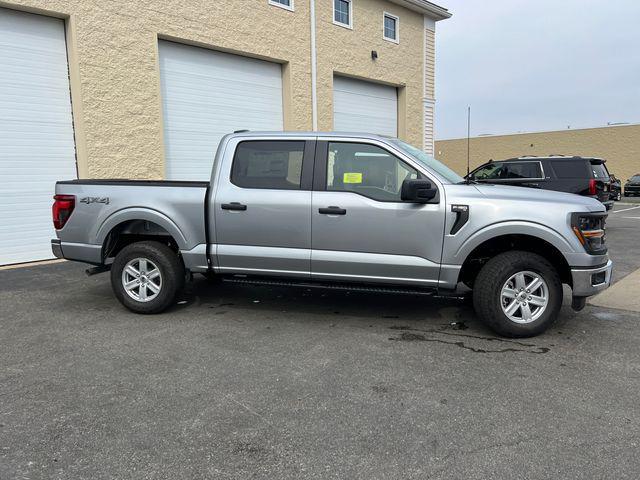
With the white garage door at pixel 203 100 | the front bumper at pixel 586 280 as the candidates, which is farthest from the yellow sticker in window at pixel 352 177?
the white garage door at pixel 203 100

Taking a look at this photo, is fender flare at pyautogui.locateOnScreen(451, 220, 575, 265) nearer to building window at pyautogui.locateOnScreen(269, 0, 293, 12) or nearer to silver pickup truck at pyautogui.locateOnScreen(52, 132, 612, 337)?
silver pickup truck at pyautogui.locateOnScreen(52, 132, 612, 337)

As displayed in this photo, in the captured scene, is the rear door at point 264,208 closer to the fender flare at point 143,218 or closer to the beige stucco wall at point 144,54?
the fender flare at point 143,218

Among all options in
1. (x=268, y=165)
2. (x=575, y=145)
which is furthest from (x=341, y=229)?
(x=575, y=145)

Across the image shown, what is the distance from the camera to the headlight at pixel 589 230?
4.53 metres

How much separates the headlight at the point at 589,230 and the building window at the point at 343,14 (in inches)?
442

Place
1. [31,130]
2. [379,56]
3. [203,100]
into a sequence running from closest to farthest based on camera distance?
[31,130] → [203,100] → [379,56]

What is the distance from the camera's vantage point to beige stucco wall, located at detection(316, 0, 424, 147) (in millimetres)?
13625

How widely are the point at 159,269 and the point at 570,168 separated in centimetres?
1019

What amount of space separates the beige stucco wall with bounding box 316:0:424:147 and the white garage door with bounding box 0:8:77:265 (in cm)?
656

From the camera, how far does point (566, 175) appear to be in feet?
38.7

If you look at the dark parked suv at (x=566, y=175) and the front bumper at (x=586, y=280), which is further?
the dark parked suv at (x=566, y=175)

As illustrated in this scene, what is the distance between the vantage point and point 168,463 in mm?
2760

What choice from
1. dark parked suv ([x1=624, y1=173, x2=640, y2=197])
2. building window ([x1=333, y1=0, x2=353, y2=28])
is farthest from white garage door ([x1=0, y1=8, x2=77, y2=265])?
dark parked suv ([x1=624, y1=173, x2=640, y2=197])

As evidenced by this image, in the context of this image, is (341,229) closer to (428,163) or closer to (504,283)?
(428,163)
